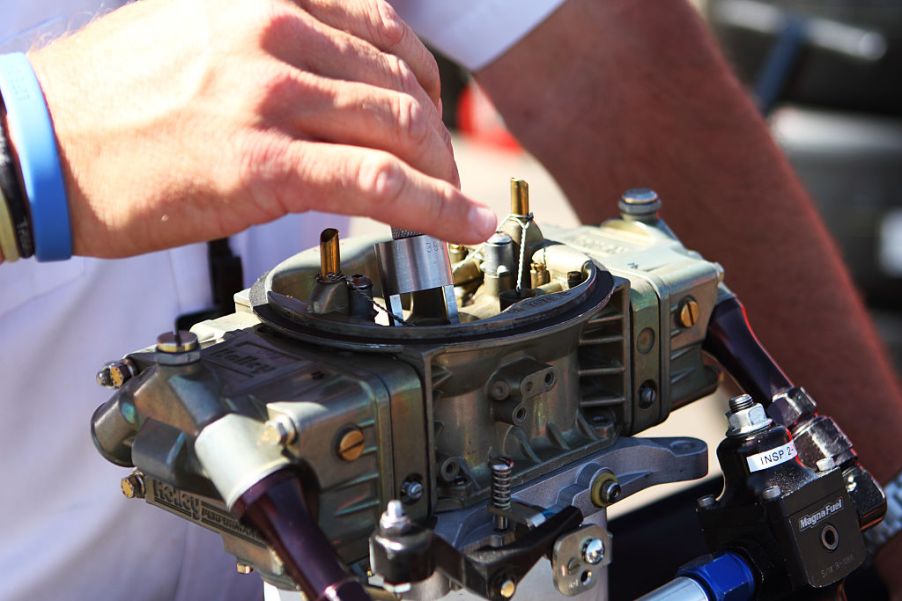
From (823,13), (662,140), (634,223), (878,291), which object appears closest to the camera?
(634,223)

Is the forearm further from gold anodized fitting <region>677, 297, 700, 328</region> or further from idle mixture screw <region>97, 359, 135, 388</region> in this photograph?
idle mixture screw <region>97, 359, 135, 388</region>

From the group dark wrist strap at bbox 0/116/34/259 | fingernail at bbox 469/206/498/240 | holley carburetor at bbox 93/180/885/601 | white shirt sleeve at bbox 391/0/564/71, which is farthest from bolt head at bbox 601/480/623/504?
white shirt sleeve at bbox 391/0/564/71

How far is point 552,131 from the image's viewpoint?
1.57 metres

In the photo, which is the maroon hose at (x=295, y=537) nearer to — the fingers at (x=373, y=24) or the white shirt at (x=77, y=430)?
the fingers at (x=373, y=24)

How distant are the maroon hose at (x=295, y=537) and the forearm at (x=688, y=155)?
0.87 m

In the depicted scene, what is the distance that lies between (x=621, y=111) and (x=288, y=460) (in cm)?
94

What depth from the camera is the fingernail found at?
0.80m

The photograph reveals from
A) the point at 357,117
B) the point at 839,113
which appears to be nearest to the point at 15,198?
the point at 357,117

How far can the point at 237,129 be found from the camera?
0.76m

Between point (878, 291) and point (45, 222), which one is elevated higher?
point (45, 222)

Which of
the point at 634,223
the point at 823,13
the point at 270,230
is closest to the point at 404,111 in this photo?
the point at 634,223

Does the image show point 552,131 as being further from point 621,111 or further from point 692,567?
point 692,567

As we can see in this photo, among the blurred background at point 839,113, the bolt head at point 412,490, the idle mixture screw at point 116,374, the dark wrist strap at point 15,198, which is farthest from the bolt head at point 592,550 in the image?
the blurred background at point 839,113

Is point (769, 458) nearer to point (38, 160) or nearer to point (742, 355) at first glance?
point (742, 355)
